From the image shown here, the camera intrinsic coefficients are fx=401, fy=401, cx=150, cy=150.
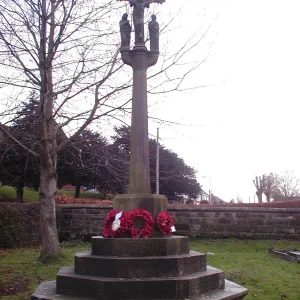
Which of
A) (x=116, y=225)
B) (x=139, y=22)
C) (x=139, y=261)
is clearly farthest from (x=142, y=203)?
(x=139, y=22)

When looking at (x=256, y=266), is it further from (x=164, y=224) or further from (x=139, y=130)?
(x=139, y=130)

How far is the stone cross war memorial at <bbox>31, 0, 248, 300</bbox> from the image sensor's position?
531cm

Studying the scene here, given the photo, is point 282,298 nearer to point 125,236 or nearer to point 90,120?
point 125,236

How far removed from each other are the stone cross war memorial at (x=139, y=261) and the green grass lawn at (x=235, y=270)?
4.67 ft

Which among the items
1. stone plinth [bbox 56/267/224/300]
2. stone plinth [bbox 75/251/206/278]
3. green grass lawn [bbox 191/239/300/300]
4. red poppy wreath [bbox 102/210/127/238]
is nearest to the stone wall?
green grass lawn [bbox 191/239/300/300]

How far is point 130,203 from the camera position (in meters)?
6.45

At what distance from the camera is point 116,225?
20.0ft

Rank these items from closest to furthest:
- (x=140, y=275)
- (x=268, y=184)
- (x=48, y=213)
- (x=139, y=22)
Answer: (x=140, y=275), (x=139, y=22), (x=48, y=213), (x=268, y=184)

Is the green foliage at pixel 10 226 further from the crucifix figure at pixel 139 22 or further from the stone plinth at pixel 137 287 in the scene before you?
the crucifix figure at pixel 139 22

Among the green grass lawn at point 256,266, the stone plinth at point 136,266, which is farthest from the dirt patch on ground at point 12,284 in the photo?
the green grass lawn at point 256,266

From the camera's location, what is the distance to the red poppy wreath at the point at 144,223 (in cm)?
602

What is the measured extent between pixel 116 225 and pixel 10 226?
8.60m

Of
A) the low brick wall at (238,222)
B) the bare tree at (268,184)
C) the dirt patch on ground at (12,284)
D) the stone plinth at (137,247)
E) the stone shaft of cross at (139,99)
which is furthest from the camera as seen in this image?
the bare tree at (268,184)

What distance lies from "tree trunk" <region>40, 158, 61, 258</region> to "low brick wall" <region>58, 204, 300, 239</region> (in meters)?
4.92
